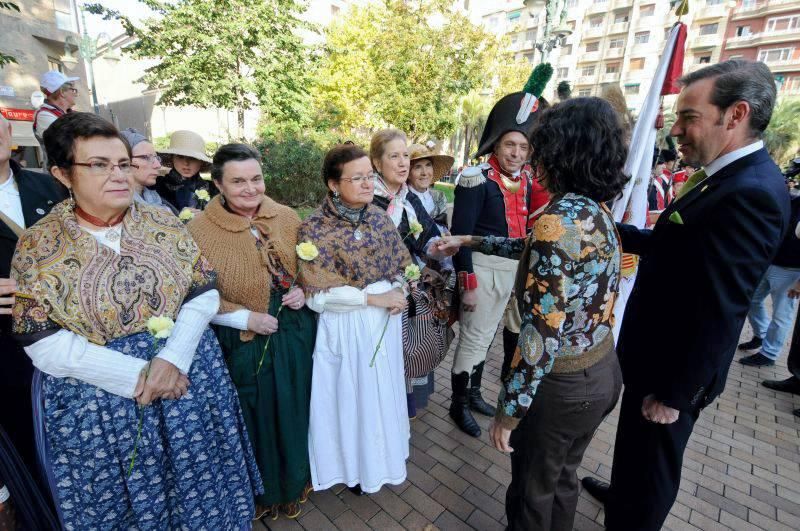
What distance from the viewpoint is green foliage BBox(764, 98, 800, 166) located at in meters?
27.9

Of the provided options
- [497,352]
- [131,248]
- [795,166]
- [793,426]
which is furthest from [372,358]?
[795,166]

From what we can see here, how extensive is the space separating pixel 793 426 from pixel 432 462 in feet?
11.6

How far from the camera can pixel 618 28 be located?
131 feet

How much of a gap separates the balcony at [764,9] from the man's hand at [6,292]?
158 feet

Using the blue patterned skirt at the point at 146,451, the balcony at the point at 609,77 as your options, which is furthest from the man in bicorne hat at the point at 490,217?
the balcony at the point at 609,77

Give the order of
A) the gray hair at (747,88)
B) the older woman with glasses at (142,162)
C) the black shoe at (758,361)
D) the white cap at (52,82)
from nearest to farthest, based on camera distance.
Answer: the gray hair at (747,88) → the older woman with glasses at (142,162) → the white cap at (52,82) → the black shoe at (758,361)

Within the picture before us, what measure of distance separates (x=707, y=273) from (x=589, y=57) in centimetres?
A: 5105

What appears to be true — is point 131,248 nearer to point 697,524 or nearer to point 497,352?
point 697,524

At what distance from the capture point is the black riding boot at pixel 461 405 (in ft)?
10.7

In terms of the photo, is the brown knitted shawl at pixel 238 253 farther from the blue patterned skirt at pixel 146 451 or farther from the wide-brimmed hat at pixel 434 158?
the wide-brimmed hat at pixel 434 158

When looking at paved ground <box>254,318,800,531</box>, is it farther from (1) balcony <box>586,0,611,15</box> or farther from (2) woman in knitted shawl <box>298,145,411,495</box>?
(1) balcony <box>586,0,611,15</box>

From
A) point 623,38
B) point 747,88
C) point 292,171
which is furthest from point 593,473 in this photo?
point 623,38

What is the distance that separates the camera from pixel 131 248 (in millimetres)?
1711

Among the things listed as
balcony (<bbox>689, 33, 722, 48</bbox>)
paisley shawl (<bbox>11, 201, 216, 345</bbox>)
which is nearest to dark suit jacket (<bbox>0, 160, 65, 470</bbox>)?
paisley shawl (<bbox>11, 201, 216, 345</bbox>)
